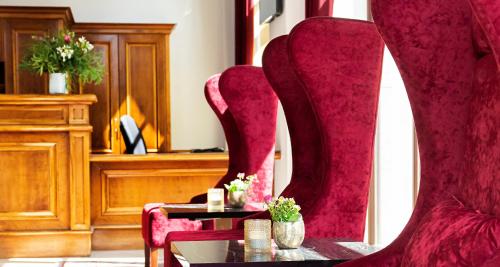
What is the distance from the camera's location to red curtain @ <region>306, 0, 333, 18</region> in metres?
4.64

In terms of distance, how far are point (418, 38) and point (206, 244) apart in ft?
2.78

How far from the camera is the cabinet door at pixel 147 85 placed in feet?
28.9

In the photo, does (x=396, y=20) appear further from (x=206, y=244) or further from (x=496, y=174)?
(x=206, y=244)

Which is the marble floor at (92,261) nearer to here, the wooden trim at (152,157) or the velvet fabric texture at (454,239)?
the wooden trim at (152,157)

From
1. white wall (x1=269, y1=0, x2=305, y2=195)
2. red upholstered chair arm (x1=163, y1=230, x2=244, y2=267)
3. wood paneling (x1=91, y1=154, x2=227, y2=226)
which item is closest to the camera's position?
red upholstered chair arm (x1=163, y1=230, x2=244, y2=267)

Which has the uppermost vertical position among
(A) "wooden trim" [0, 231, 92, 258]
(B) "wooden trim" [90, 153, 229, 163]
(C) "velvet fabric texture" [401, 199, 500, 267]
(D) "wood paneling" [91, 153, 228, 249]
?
(C) "velvet fabric texture" [401, 199, 500, 267]

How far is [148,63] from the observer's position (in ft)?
29.0

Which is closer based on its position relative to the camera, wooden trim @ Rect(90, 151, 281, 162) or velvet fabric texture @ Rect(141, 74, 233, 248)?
velvet fabric texture @ Rect(141, 74, 233, 248)

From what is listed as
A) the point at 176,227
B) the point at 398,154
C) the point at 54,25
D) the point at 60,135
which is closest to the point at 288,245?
the point at 398,154

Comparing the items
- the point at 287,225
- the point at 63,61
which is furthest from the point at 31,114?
the point at 287,225

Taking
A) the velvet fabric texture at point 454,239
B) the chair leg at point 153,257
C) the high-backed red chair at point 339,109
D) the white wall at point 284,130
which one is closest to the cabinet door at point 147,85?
the white wall at point 284,130

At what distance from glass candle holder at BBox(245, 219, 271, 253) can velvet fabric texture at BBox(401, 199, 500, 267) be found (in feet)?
2.46

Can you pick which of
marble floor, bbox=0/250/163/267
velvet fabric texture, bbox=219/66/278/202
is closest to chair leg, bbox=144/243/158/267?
velvet fabric texture, bbox=219/66/278/202

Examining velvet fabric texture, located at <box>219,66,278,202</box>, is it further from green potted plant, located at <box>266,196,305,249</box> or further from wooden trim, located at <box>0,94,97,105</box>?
green potted plant, located at <box>266,196,305,249</box>
